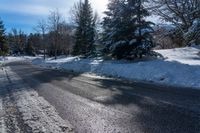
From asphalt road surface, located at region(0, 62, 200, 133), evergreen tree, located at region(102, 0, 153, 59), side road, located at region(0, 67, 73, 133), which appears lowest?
side road, located at region(0, 67, 73, 133)

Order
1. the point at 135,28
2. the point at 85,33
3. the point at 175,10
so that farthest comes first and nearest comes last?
the point at 85,33 < the point at 175,10 < the point at 135,28

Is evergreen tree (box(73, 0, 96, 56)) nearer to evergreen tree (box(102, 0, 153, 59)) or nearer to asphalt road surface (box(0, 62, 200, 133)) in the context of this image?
→ evergreen tree (box(102, 0, 153, 59))

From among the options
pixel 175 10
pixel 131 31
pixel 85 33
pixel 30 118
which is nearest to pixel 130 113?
pixel 30 118

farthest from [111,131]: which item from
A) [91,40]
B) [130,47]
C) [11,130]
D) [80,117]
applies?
[91,40]

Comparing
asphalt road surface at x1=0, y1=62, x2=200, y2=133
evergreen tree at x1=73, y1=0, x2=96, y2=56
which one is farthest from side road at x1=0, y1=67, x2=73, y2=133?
evergreen tree at x1=73, y1=0, x2=96, y2=56

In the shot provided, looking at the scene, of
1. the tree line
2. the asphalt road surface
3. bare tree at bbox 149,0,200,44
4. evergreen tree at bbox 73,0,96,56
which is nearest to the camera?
the asphalt road surface

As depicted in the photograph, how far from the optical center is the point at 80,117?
612 cm

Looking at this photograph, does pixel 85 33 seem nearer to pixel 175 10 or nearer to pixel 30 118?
pixel 175 10

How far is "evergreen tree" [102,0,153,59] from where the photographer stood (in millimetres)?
21953

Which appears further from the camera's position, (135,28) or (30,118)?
(135,28)

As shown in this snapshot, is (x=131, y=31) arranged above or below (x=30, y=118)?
above

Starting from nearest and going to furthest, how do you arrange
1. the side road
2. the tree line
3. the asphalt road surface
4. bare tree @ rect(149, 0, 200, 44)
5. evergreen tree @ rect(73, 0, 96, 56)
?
the asphalt road surface, the side road, the tree line, bare tree @ rect(149, 0, 200, 44), evergreen tree @ rect(73, 0, 96, 56)

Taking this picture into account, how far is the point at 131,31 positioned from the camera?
73.2 feet

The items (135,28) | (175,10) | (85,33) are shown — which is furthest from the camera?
(85,33)
